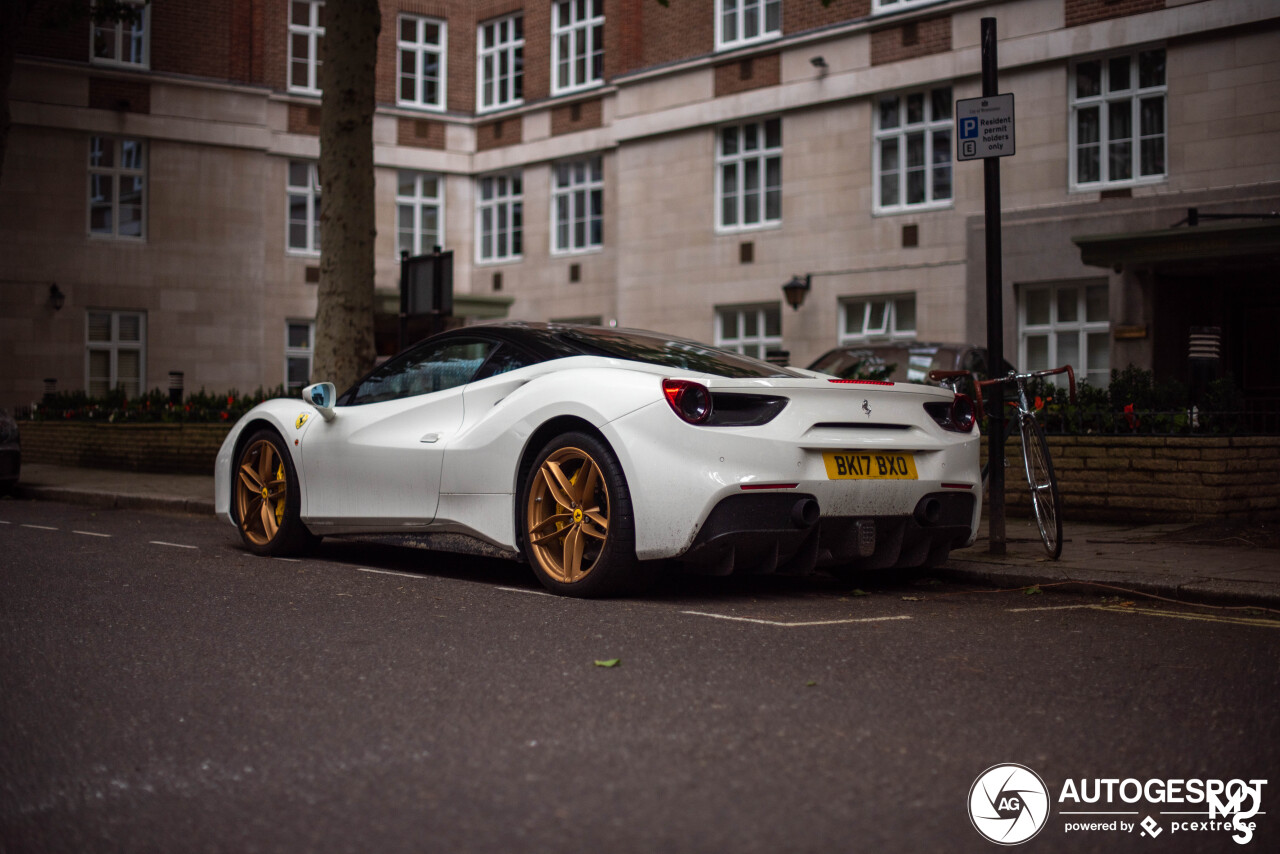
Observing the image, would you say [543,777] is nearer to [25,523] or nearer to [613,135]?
[25,523]

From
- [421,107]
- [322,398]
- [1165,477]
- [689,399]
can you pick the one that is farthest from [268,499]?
[421,107]

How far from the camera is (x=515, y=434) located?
6254 mm

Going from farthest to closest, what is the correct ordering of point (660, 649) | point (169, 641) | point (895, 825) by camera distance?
point (169, 641), point (660, 649), point (895, 825)

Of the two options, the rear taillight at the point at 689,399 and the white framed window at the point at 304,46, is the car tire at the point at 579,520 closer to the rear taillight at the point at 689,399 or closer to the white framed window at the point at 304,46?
the rear taillight at the point at 689,399

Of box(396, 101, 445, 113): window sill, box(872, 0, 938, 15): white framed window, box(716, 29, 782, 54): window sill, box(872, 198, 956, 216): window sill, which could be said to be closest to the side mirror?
box(872, 198, 956, 216): window sill

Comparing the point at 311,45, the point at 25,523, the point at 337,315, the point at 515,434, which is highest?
the point at 311,45

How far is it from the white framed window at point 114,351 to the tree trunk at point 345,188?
1580 centimetres

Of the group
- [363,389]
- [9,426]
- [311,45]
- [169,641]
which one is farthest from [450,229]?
[169,641]

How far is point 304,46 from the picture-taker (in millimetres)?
29922

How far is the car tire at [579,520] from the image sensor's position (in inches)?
224

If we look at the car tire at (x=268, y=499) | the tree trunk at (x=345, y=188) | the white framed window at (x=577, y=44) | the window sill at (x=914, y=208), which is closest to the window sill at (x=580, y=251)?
Answer: the white framed window at (x=577, y=44)

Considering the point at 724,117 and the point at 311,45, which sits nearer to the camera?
the point at 724,117

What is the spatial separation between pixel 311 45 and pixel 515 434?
2624 centimetres

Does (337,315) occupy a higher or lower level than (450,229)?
lower
